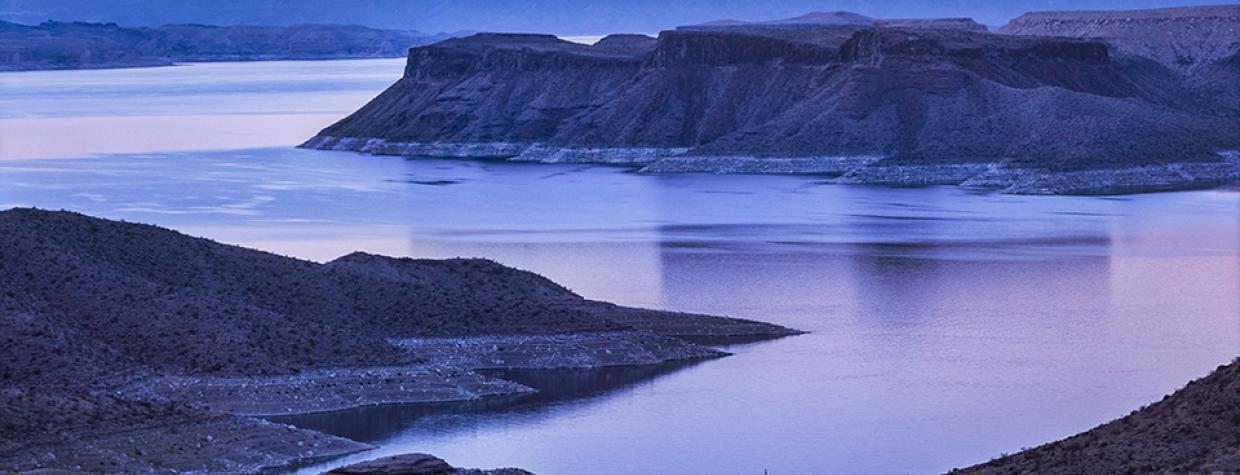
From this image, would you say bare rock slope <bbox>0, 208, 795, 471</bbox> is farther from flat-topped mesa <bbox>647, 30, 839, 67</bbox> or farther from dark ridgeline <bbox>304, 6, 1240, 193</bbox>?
flat-topped mesa <bbox>647, 30, 839, 67</bbox>

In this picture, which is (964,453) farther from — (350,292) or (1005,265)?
(1005,265)

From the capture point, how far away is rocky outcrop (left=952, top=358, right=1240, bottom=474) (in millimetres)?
25250

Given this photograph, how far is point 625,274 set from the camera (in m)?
66.4

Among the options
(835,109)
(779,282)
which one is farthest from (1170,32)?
(779,282)

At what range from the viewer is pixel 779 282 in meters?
64.1

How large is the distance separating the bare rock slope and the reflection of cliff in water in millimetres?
400

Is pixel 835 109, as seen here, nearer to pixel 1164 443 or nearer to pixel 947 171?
pixel 947 171

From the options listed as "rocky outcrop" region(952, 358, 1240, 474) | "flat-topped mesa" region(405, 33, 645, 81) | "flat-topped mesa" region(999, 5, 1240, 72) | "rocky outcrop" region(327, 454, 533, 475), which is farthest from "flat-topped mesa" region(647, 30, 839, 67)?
"rocky outcrop" region(327, 454, 533, 475)

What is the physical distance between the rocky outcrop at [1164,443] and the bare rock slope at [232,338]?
43.6ft

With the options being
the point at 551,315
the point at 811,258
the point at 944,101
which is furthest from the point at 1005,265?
the point at 944,101

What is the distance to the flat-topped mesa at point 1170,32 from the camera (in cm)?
17595

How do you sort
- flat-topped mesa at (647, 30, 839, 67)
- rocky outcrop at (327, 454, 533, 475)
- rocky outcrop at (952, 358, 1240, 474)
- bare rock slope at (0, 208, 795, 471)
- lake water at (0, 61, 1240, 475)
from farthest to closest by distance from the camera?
flat-topped mesa at (647, 30, 839, 67)
lake water at (0, 61, 1240, 475)
bare rock slope at (0, 208, 795, 471)
rocky outcrop at (327, 454, 533, 475)
rocky outcrop at (952, 358, 1240, 474)

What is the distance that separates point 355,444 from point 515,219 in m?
52.9

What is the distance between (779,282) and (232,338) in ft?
82.1
